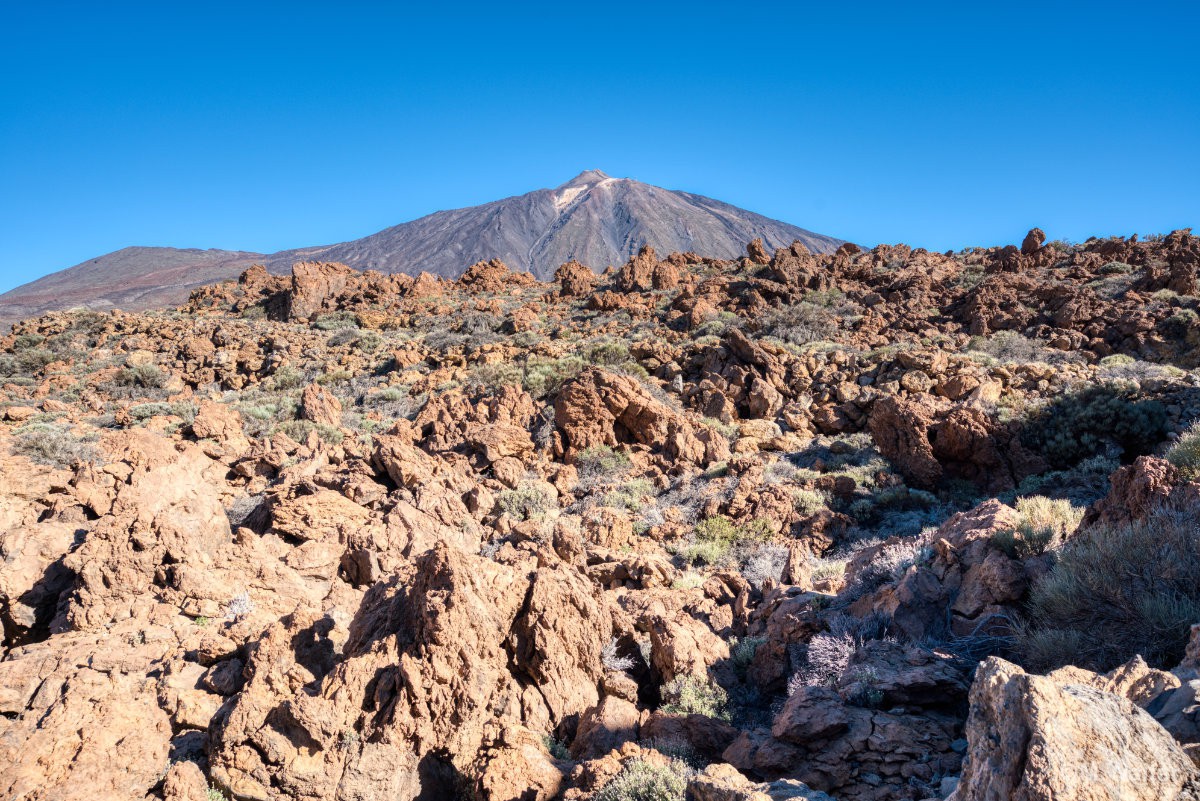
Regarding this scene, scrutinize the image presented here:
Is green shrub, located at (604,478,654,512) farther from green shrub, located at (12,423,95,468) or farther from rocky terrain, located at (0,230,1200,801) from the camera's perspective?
green shrub, located at (12,423,95,468)

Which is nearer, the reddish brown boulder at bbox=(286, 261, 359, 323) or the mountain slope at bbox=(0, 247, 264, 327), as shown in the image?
the reddish brown boulder at bbox=(286, 261, 359, 323)

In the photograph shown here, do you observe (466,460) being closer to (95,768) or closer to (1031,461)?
(95,768)

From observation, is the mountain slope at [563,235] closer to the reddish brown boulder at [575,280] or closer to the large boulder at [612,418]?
the reddish brown boulder at [575,280]

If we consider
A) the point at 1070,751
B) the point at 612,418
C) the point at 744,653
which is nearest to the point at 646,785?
the point at 1070,751

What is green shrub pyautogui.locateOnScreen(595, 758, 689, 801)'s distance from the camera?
2.65m

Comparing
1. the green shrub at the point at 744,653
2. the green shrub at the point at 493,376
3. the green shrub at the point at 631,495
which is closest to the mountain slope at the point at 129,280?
the green shrub at the point at 493,376

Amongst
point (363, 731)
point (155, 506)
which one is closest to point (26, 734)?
point (363, 731)

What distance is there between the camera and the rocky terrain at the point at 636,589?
2834mm

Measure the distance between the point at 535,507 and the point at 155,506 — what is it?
13.5 feet

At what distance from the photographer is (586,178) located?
127 metres

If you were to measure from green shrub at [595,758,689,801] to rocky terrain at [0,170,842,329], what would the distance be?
2527 inches

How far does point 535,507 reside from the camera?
26.9 ft

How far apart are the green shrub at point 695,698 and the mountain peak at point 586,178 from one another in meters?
125

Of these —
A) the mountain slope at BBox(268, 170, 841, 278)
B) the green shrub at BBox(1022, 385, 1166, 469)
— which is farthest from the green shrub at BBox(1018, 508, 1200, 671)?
the mountain slope at BBox(268, 170, 841, 278)
